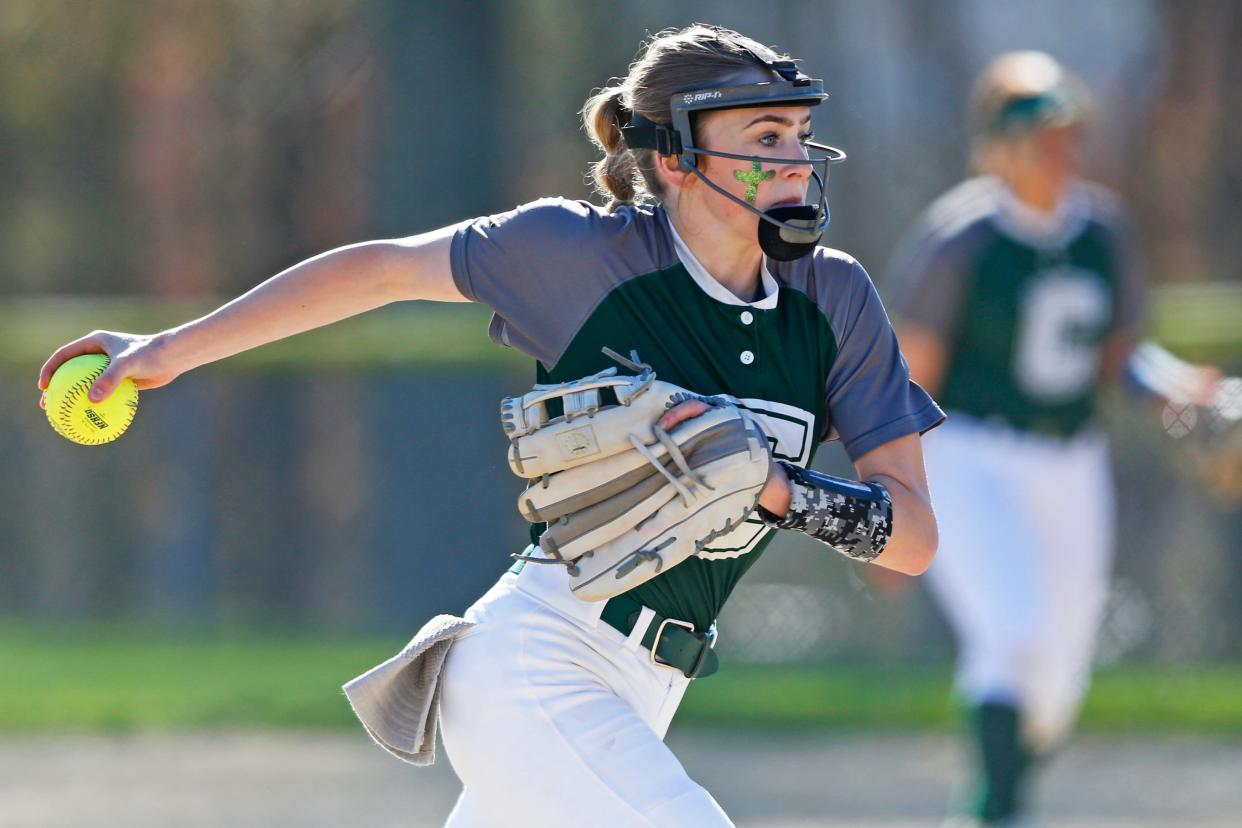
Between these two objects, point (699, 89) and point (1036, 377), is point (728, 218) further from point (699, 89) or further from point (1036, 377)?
point (1036, 377)

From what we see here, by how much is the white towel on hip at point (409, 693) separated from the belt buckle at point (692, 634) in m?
0.29

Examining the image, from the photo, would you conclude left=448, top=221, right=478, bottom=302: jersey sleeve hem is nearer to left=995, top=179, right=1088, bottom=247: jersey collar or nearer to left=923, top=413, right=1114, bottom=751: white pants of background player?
left=923, top=413, right=1114, bottom=751: white pants of background player

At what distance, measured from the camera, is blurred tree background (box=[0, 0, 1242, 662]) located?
8180mm

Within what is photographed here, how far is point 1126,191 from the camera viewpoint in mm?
10695

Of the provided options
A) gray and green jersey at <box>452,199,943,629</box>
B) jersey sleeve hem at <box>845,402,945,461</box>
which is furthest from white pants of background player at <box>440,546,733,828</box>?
jersey sleeve hem at <box>845,402,945,461</box>

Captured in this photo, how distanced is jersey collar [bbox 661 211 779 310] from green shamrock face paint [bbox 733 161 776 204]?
0.46 ft

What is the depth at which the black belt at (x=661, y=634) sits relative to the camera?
2908mm

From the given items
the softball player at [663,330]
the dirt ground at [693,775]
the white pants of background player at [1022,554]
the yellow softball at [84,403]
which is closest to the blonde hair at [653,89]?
the softball player at [663,330]

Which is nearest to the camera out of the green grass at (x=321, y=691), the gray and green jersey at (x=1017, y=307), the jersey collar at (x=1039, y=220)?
the gray and green jersey at (x=1017, y=307)

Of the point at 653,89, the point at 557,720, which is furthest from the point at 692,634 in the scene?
the point at 653,89

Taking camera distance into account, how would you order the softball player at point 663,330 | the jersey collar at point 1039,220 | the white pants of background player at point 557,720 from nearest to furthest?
the white pants of background player at point 557,720 < the softball player at point 663,330 < the jersey collar at point 1039,220

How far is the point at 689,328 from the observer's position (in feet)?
9.74

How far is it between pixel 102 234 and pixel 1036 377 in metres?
10.2

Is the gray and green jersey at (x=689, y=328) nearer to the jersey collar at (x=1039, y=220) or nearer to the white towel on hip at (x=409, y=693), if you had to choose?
the white towel on hip at (x=409, y=693)
